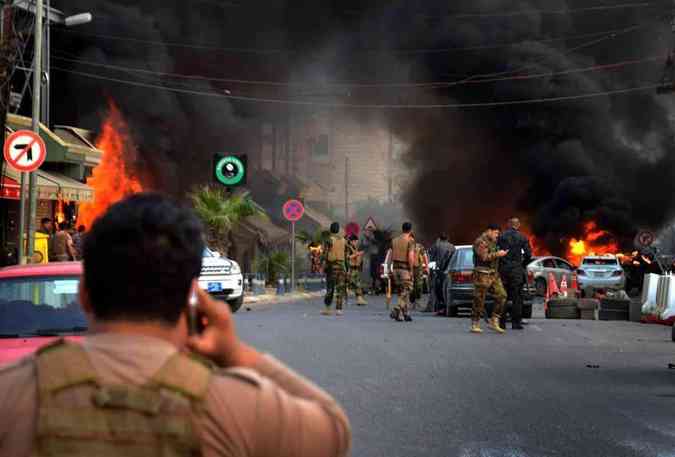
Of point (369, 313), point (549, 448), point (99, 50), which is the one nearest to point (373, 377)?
point (549, 448)

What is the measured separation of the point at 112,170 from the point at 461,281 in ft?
66.0

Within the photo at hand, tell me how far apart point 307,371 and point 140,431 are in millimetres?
9358

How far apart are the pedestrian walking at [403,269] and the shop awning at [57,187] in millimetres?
9709

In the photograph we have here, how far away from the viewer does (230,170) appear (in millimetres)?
25922

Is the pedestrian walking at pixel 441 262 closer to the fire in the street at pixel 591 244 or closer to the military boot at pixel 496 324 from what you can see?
the military boot at pixel 496 324

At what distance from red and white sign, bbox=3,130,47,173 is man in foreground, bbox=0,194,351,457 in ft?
54.0

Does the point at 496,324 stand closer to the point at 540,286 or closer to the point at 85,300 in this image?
the point at 85,300

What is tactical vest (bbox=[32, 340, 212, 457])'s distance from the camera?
1.80 m

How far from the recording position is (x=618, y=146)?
51.1 meters

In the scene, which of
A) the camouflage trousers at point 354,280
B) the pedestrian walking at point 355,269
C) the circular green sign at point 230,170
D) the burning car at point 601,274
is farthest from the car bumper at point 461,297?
the burning car at point 601,274

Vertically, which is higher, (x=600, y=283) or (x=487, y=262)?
(x=487, y=262)

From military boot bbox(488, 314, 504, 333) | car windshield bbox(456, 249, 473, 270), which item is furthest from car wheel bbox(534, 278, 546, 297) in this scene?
military boot bbox(488, 314, 504, 333)

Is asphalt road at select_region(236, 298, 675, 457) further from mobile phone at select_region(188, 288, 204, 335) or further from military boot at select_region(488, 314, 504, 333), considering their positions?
mobile phone at select_region(188, 288, 204, 335)

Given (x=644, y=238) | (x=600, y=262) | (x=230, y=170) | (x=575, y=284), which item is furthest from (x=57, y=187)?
(x=644, y=238)
